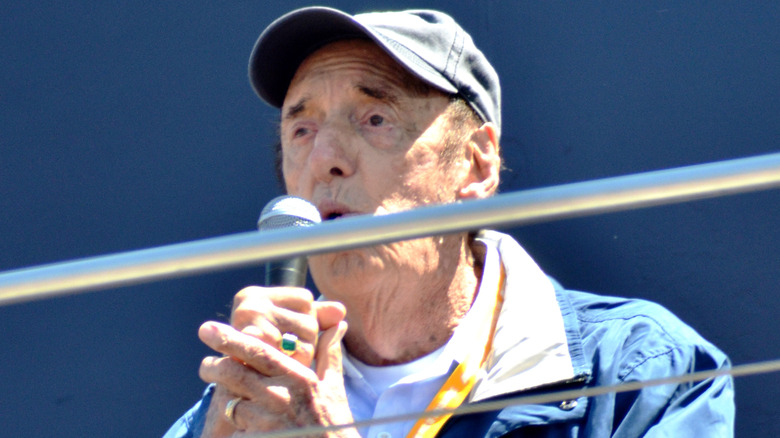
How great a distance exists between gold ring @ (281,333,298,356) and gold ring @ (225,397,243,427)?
12cm

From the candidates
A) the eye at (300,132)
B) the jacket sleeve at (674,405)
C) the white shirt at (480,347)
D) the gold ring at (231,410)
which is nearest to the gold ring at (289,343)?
the gold ring at (231,410)

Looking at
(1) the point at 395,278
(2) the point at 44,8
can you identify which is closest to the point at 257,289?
(1) the point at 395,278

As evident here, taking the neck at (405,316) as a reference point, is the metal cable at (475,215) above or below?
above

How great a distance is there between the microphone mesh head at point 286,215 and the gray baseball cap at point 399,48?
567mm

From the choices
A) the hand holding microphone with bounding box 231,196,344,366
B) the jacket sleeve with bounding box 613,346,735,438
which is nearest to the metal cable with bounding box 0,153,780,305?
the hand holding microphone with bounding box 231,196,344,366

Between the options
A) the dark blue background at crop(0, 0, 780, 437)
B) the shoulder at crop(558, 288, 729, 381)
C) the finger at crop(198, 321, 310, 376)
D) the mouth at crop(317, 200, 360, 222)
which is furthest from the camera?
the dark blue background at crop(0, 0, 780, 437)

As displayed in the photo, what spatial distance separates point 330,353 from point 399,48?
2.51ft

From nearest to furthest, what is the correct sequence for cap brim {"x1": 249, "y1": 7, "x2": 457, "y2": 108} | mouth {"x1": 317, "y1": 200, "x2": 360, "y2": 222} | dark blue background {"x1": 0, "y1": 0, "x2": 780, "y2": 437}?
mouth {"x1": 317, "y1": 200, "x2": 360, "y2": 222} < cap brim {"x1": 249, "y1": 7, "x2": 457, "y2": 108} < dark blue background {"x1": 0, "y1": 0, "x2": 780, "y2": 437}

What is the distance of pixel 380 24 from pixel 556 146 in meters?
0.59

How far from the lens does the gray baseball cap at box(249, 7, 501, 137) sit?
2.29 m

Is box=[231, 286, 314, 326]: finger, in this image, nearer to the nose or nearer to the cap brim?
the nose

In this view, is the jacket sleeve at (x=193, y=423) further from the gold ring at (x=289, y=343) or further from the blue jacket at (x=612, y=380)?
the gold ring at (x=289, y=343)

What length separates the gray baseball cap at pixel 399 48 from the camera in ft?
7.51

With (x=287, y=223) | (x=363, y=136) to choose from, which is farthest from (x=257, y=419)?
(x=363, y=136)
